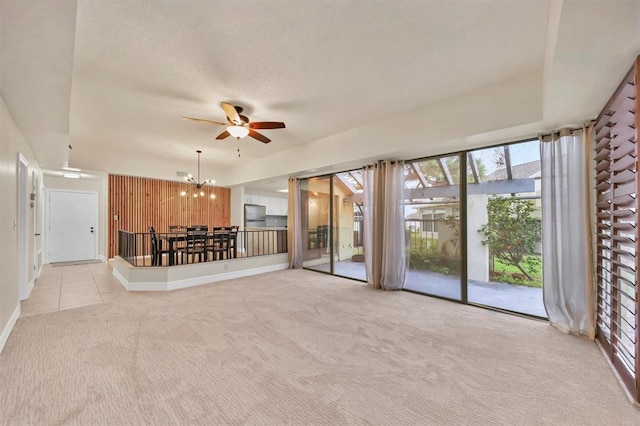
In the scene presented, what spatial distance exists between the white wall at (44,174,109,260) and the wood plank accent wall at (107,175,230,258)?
0.16 m

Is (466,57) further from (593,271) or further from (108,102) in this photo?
(108,102)

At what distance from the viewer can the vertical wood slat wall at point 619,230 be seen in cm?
192

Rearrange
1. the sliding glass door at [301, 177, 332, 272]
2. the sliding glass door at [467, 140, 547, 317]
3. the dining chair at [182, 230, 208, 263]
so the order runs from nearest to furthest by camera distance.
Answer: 1. the sliding glass door at [467, 140, 547, 317]
2. the dining chair at [182, 230, 208, 263]
3. the sliding glass door at [301, 177, 332, 272]

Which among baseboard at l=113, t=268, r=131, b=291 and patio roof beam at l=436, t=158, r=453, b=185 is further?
baseboard at l=113, t=268, r=131, b=291

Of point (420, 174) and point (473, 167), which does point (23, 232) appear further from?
point (473, 167)

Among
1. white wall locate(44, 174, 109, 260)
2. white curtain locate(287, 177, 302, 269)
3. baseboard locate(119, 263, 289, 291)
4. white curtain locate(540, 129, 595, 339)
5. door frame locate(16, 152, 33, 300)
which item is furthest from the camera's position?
white wall locate(44, 174, 109, 260)

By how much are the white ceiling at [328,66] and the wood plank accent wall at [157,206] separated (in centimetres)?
246

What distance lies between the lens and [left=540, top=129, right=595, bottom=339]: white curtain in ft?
9.20

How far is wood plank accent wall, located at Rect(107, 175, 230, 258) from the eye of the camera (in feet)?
22.7

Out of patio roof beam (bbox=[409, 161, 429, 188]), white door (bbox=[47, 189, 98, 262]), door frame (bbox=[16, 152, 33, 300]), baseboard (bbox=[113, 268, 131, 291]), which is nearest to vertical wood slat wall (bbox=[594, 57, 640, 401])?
patio roof beam (bbox=[409, 161, 429, 188])

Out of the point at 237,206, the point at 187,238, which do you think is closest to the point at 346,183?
the point at 187,238

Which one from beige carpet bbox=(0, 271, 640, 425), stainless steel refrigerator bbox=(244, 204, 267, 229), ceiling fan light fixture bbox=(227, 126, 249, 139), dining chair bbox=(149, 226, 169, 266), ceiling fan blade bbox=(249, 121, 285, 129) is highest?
ceiling fan blade bbox=(249, 121, 285, 129)

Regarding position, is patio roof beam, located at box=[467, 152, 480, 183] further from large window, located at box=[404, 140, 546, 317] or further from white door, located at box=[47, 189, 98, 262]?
white door, located at box=[47, 189, 98, 262]

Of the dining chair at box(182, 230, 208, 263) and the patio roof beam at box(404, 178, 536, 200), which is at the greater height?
the patio roof beam at box(404, 178, 536, 200)
